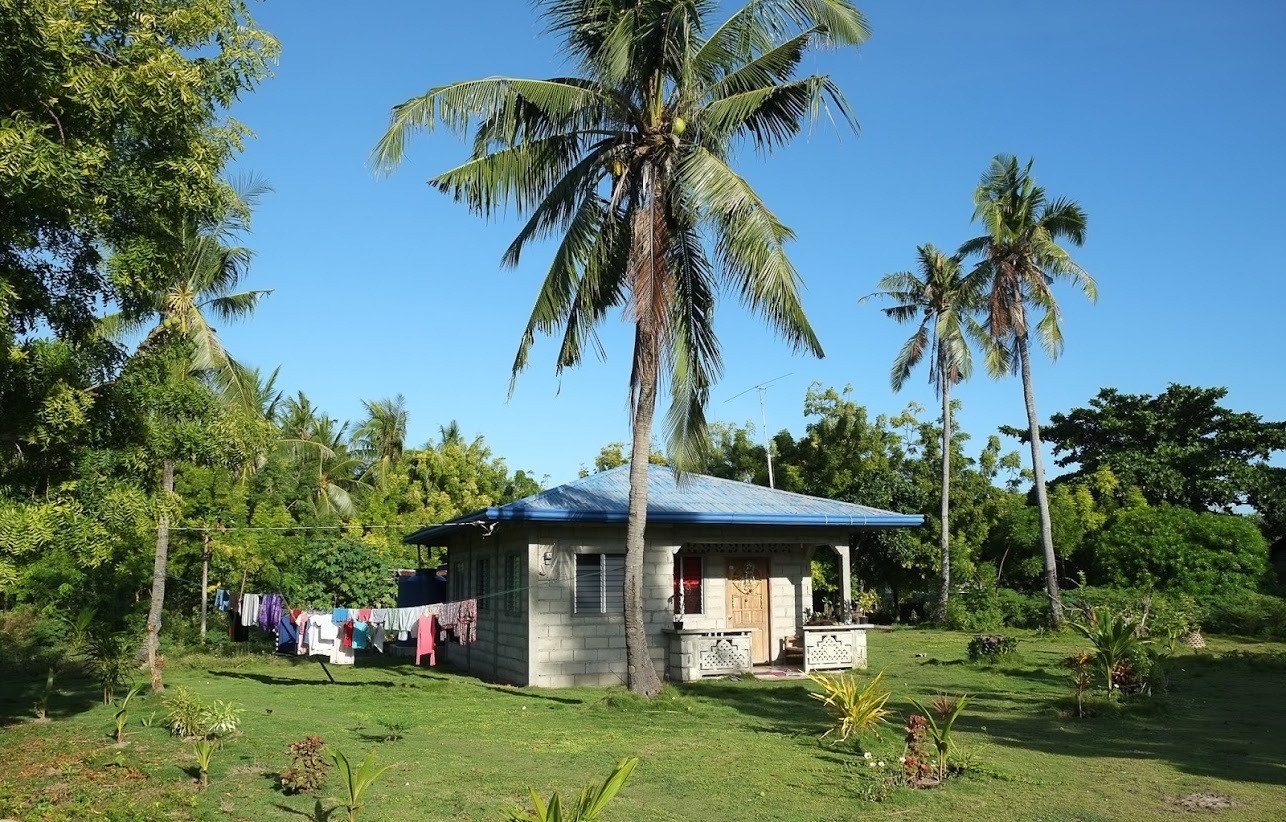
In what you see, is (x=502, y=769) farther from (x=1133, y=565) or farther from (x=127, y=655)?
(x=1133, y=565)

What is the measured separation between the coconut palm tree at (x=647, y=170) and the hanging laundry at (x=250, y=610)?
323 inches

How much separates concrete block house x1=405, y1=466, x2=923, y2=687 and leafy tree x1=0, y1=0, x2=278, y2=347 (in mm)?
8911

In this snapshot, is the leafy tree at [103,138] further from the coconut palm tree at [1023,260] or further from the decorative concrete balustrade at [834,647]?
the coconut palm tree at [1023,260]

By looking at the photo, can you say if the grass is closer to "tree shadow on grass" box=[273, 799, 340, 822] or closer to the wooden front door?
"tree shadow on grass" box=[273, 799, 340, 822]

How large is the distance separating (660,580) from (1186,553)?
20.4m

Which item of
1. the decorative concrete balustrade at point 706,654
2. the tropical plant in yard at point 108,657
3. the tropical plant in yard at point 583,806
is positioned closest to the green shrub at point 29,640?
the tropical plant in yard at point 108,657

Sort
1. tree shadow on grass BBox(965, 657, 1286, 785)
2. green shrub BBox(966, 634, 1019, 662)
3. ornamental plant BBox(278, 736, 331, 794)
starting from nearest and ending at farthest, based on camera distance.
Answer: ornamental plant BBox(278, 736, 331, 794), tree shadow on grass BBox(965, 657, 1286, 785), green shrub BBox(966, 634, 1019, 662)

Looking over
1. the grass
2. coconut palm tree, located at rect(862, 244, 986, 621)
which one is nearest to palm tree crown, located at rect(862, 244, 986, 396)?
coconut palm tree, located at rect(862, 244, 986, 621)

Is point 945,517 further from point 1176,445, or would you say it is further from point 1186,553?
point 1176,445

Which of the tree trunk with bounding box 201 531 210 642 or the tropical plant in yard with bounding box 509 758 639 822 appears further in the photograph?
the tree trunk with bounding box 201 531 210 642

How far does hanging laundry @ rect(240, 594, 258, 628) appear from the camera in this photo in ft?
65.7

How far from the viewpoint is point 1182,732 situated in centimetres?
1259

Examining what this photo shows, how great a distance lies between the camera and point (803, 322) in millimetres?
14672

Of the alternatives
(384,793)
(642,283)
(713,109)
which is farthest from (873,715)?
(713,109)
